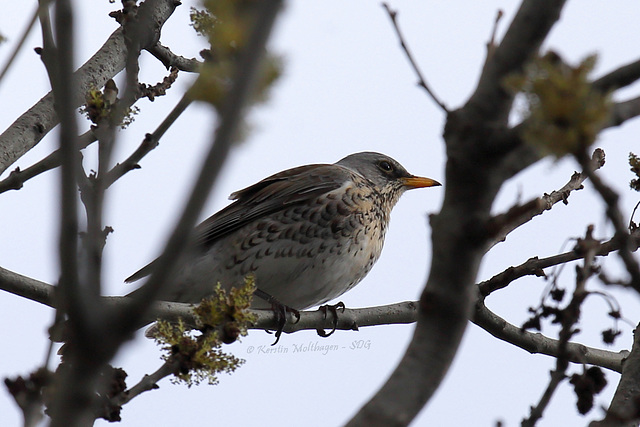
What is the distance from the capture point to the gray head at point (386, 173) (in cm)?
650

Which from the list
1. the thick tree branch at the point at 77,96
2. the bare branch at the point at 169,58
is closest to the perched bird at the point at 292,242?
the bare branch at the point at 169,58

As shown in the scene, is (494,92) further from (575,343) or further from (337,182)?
(337,182)

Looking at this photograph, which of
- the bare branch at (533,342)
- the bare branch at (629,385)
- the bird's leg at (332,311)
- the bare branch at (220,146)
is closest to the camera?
the bare branch at (220,146)

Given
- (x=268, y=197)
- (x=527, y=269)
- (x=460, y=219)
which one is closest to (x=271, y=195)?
(x=268, y=197)

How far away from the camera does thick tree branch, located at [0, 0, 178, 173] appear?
402cm

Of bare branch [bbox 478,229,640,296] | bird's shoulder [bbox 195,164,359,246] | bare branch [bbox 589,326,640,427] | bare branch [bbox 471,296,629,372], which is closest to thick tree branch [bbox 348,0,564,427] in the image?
bare branch [bbox 589,326,640,427]

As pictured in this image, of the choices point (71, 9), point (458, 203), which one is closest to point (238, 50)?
point (71, 9)

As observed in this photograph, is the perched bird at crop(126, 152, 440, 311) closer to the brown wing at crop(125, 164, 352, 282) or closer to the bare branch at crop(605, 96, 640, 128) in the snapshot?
the brown wing at crop(125, 164, 352, 282)

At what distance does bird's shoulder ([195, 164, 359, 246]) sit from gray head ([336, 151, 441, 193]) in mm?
300

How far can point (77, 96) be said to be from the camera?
4.03m

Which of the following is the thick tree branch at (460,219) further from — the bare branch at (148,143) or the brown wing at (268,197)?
the brown wing at (268,197)

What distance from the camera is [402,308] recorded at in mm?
4492

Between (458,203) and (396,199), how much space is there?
4.61 metres

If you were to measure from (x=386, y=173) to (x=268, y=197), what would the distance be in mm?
1186
